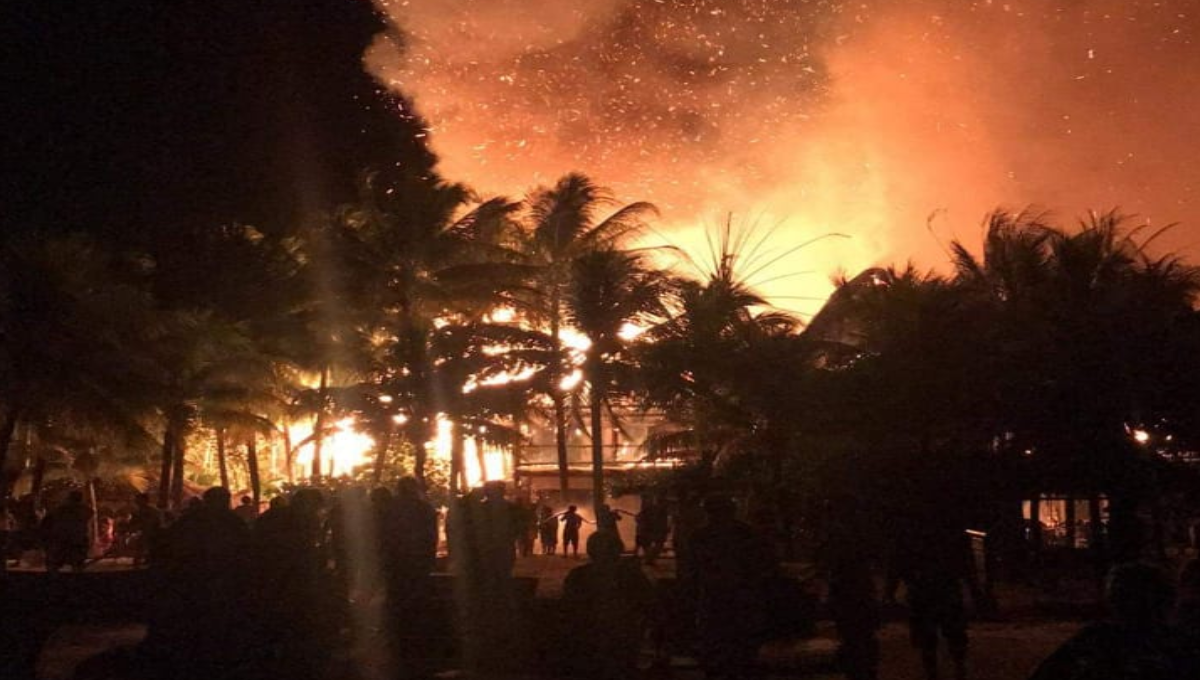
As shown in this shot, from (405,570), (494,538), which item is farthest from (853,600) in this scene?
(405,570)

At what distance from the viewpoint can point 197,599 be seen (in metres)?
7.69

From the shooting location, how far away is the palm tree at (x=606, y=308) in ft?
69.8

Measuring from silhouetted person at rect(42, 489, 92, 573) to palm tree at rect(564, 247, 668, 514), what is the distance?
8245mm

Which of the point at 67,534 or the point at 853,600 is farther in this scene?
the point at 67,534

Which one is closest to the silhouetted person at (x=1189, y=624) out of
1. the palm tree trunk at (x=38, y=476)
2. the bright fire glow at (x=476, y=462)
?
the bright fire glow at (x=476, y=462)

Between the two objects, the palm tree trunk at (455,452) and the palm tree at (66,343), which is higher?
the palm tree at (66,343)

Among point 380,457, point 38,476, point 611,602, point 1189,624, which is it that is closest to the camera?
point 1189,624

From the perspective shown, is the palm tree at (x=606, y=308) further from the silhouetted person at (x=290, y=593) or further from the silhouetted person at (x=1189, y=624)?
the silhouetted person at (x=1189, y=624)

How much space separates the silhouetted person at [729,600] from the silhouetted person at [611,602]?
143cm

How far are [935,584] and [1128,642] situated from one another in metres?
6.13

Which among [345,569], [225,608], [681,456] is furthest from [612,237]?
[225,608]

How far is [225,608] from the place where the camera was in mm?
7793

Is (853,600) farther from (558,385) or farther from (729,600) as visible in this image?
(558,385)

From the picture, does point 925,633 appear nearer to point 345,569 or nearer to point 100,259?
point 345,569
